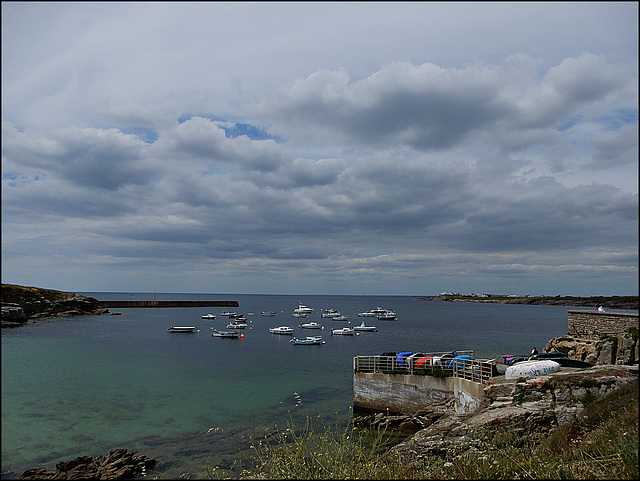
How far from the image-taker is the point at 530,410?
1602 centimetres

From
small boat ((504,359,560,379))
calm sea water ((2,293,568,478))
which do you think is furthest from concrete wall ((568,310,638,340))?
calm sea water ((2,293,568,478))

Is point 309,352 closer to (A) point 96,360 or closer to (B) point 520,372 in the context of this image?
(A) point 96,360

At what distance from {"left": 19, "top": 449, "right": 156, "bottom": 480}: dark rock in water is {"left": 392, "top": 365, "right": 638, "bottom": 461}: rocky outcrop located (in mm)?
11679

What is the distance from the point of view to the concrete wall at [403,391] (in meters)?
24.2

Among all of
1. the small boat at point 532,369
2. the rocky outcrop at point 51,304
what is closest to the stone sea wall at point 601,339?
the small boat at point 532,369

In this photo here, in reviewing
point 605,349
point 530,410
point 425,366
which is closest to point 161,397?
point 425,366

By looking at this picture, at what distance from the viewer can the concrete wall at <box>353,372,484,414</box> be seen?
79.5 ft

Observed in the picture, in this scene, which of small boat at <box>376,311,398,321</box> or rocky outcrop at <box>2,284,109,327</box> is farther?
small boat at <box>376,311,398,321</box>

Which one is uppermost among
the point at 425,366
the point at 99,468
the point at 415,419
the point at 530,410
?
the point at 530,410

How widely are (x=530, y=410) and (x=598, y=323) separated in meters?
17.9

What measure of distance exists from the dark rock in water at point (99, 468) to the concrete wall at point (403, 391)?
13361 mm

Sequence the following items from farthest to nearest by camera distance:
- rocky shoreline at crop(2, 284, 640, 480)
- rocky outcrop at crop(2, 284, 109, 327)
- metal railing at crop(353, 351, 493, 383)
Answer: rocky outcrop at crop(2, 284, 109, 327) → metal railing at crop(353, 351, 493, 383) → rocky shoreline at crop(2, 284, 640, 480)

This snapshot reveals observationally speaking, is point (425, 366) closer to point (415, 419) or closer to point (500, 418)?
point (415, 419)

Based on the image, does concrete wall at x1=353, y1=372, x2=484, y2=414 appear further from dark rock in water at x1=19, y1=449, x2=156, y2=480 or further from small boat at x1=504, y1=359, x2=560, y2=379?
dark rock in water at x1=19, y1=449, x2=156, y2=480
